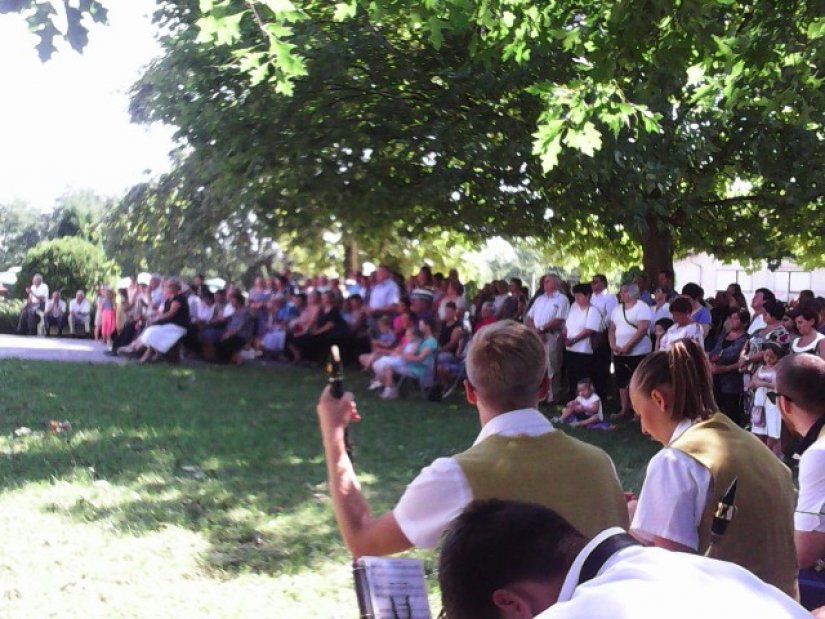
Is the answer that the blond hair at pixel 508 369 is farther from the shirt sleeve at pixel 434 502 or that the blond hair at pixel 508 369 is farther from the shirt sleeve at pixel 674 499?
the shirt sleeve at pixel 674 499

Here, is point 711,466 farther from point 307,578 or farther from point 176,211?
point 176,211

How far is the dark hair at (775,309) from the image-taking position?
999 cm

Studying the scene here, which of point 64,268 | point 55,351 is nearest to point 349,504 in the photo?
point 55,351

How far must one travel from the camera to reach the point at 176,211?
30.4 m

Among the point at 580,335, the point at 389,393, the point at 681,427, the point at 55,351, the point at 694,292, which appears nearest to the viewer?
the point at 681,427

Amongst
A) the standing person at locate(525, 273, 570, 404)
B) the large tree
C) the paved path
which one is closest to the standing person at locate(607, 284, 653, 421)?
the standing person at locate(525, 273, 570, 404)

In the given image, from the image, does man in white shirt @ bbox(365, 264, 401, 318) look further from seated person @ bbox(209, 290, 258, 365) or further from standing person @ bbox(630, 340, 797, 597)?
standing person @ bbox(630, 340, 797, 597)

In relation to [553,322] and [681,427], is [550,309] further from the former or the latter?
[681,427]

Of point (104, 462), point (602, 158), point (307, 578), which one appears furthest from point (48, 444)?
point (602, 158)

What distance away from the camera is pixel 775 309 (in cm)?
1001

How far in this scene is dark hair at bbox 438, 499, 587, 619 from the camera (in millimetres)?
1630

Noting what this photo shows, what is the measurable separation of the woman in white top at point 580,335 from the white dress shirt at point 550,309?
290mm

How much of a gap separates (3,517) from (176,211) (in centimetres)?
2477

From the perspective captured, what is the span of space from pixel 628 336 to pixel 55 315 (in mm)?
19558
